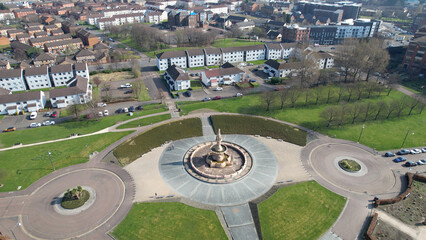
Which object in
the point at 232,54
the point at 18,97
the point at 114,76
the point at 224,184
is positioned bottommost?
the point at 224,184

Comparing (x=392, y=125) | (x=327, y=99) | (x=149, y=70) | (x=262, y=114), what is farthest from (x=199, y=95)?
(x=392, y=125)

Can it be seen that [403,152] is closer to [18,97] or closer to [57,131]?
[57,131]

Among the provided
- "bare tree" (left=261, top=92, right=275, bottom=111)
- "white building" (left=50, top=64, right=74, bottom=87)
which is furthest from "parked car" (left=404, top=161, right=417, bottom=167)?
"white building" (left=50, top=64, right=74, bottom=87)

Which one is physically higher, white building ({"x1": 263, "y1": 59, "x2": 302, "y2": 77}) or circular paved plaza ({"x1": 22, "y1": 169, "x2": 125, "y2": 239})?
white building ({"x1": 263, "y1": 59, "x2": 302, "y2": 77})

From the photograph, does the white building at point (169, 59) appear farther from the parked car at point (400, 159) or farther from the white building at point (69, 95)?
the parked car at point (400, 159)

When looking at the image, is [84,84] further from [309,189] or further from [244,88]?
[309,189]

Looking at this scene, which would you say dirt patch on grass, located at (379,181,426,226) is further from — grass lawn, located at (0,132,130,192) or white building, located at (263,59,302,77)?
white building, located at (263,59,302,77)

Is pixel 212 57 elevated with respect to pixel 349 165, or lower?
elevated

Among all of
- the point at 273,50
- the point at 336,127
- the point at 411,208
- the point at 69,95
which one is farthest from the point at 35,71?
the point at 411,208
